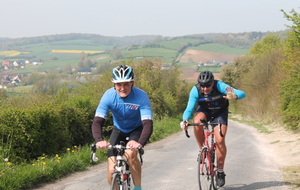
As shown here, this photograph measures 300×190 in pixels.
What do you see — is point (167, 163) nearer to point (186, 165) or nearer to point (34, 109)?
point (186, 165)

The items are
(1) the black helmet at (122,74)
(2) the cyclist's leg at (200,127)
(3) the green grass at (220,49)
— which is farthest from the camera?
(3) the green grass at (220,49)

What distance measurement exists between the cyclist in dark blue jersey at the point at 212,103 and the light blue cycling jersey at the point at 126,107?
1570 mm

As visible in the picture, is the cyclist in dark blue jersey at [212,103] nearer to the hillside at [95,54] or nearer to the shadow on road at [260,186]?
the shadow on road at [260,186]

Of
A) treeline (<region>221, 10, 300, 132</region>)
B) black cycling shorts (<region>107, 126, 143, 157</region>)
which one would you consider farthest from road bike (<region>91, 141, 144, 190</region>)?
treeline (<region>221, 10, 300, 132</region>)

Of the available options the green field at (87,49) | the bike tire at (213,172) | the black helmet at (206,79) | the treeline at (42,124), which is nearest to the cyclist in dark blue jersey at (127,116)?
the black helmet at (206,79)

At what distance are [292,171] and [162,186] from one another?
3.52 metres

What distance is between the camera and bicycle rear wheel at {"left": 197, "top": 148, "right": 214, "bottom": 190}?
6.64 m

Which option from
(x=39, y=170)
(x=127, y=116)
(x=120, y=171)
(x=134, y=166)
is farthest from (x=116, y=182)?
(x=39, y=170)

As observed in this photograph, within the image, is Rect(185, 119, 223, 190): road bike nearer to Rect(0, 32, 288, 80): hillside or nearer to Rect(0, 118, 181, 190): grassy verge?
Rect(0, 118, 181, 190): grassy verge

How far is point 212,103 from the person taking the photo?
7.12 meters

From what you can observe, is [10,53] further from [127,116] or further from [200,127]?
[127,116]

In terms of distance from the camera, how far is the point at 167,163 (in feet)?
35.3

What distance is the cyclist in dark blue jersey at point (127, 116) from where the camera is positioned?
203 inches

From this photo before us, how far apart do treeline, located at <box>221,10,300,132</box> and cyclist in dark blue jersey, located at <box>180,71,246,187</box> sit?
33.5ft
